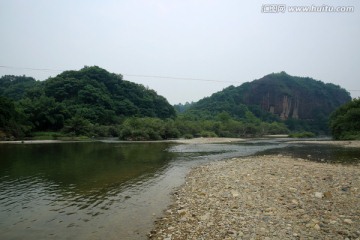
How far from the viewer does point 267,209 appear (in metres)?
9.20

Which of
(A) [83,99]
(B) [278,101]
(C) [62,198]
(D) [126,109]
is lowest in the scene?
(C) [62,198]

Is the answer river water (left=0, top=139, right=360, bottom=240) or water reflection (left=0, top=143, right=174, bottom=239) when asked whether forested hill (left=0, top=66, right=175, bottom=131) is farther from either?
river water (left=0, top=139, right=360, bottom=240)

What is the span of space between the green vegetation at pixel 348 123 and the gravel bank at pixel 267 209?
175 ft

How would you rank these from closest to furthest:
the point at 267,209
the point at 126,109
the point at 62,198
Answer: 1. the point at 267,209
2. the point at 62,198
3. the point at 126,109

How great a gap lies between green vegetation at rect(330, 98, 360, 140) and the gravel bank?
175ft

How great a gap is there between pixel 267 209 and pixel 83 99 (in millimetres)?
93585

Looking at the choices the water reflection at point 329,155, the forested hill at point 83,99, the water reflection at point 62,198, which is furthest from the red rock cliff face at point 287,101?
the water reflection at point 62,198

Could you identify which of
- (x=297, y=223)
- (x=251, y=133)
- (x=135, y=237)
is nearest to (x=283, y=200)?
(x=297, y=223)

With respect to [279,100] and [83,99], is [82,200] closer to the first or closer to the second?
[83,99]

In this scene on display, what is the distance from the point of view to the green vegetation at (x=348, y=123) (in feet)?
190

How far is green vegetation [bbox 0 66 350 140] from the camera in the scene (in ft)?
220

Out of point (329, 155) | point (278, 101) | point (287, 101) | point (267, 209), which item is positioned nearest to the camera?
point (267, 209)

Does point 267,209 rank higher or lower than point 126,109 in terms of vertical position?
lower

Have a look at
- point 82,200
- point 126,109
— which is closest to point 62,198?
point 82,200
